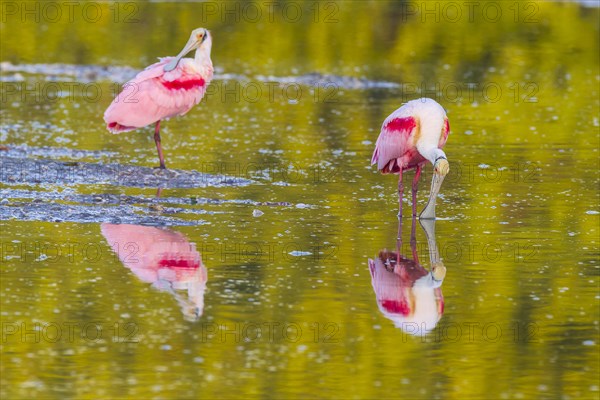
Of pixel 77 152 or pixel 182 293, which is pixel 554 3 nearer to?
pixel 77 152

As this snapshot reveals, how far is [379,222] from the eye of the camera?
12984mm

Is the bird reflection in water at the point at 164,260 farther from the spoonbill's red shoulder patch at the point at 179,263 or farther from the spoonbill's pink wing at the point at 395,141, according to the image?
the spoonbill's pink wing at the point at 395,141

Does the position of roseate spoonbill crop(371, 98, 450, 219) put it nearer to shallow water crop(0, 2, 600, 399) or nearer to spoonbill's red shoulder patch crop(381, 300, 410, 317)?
shallow water crop(0, 2, 600, 399)

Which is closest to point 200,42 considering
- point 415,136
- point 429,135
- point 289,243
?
point 415,136

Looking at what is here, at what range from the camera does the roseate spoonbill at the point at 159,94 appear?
1586 centimetres

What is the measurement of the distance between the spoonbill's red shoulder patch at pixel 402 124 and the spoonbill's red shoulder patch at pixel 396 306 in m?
3.70

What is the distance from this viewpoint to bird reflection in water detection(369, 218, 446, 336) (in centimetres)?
956

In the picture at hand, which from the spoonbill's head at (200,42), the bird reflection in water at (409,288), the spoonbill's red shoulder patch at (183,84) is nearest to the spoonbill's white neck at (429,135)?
the bird reflection in water at (409,288)

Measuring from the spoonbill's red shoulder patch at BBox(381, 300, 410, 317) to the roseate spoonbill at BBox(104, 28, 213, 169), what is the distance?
612 cm

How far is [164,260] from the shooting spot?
1115cm

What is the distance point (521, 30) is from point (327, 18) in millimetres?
4810

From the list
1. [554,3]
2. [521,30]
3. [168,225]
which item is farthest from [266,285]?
[554,3]

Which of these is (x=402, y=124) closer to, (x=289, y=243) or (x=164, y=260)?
(x=289, y=243)

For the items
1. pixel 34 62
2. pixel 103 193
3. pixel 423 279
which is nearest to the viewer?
pixel 423 279
